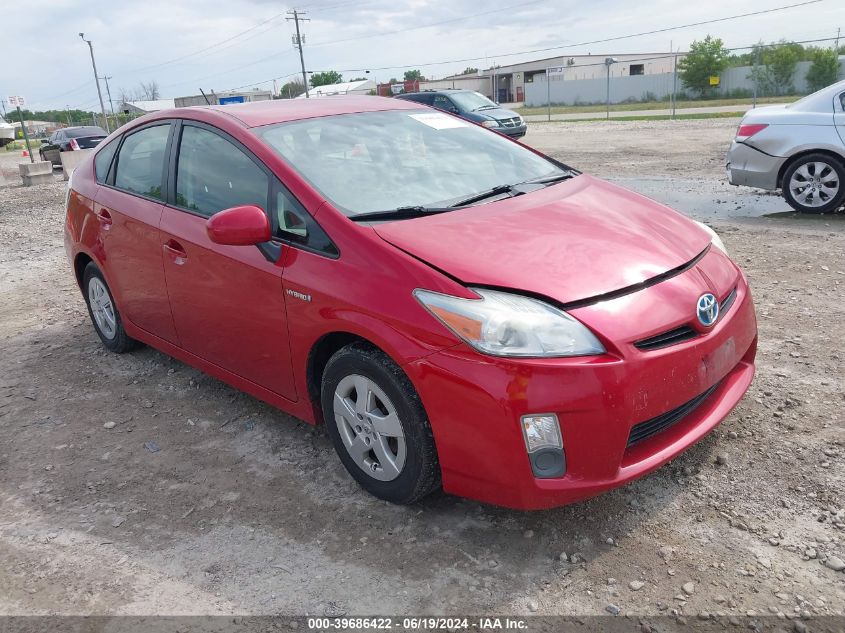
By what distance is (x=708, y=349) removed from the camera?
2.69m

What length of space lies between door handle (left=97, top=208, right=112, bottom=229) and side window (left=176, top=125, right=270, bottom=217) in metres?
0.85

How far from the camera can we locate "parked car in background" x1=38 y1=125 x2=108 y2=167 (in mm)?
23359

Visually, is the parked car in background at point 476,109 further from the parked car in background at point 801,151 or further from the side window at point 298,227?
the side window at point 298,227

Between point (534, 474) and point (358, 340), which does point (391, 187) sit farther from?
point (534, 474)

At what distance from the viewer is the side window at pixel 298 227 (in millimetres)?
2959

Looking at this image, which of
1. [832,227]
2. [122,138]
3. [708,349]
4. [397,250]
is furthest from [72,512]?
[832,227]

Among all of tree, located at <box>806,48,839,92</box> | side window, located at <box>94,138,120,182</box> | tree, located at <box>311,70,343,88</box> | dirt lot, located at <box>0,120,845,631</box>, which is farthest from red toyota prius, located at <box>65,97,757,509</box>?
tree, located at <box>311,70,343,88</box>

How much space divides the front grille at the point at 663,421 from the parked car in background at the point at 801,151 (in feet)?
20.8

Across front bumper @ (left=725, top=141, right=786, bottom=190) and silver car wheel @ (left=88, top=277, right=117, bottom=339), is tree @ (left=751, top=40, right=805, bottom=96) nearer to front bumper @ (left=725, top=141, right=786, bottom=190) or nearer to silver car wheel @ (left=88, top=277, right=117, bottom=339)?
front bumper @ (left=725, top=141, right=786, bottom=190)

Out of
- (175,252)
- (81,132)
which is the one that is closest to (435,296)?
(175,252)

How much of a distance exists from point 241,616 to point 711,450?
2120 mm

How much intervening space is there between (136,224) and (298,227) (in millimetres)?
1525

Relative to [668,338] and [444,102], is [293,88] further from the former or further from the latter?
[668,338]

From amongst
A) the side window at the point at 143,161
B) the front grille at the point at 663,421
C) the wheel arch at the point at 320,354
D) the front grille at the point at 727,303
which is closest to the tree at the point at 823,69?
the front grille at the point at 727,303
